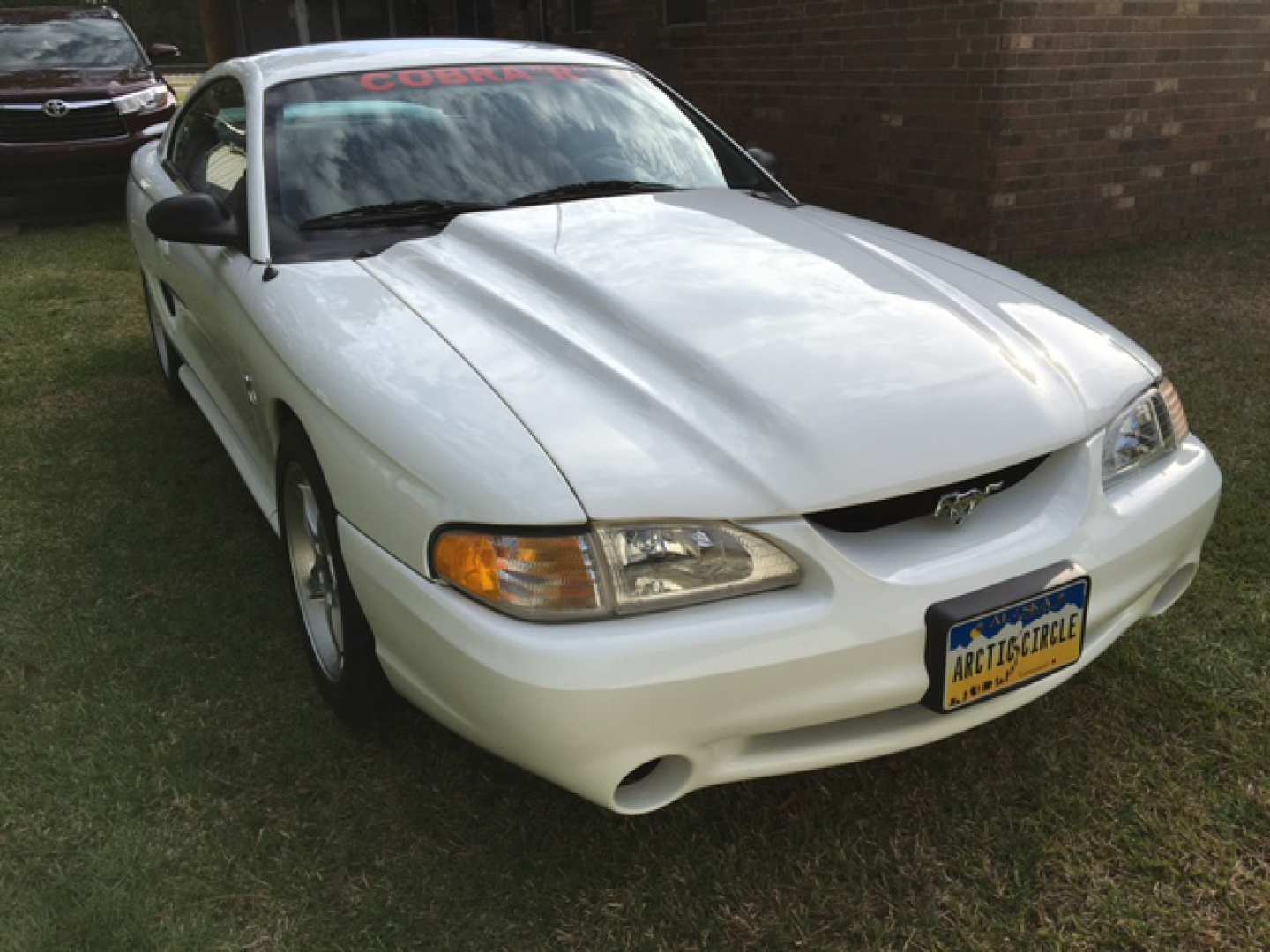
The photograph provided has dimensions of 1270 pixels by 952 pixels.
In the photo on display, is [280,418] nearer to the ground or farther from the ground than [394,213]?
nearer to the ground

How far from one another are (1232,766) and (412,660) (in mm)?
1746

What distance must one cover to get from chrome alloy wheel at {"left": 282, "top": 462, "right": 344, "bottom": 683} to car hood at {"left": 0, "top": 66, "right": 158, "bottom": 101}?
27.5ft

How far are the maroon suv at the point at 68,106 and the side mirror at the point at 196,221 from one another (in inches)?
295

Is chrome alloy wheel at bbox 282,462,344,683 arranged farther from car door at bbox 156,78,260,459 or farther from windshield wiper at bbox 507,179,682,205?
windshield wiper at bbox 507,179,682,205

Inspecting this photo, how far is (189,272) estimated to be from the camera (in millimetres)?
3518

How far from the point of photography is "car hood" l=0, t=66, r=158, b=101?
30.8 feet

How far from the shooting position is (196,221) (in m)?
2.98

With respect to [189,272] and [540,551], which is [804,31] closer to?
[189,272]

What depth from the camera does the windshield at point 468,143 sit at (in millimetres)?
3098

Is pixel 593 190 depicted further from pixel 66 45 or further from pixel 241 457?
pixel 66 45

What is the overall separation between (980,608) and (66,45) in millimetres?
10769

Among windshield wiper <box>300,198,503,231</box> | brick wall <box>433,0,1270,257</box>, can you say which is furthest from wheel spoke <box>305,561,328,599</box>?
brick wall <box>433,0,1270,257</box>

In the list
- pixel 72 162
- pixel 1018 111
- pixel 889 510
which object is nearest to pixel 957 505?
pixel 889 510

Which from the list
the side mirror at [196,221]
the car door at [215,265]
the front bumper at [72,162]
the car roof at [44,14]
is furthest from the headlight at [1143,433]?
the car roof at [44,14]
